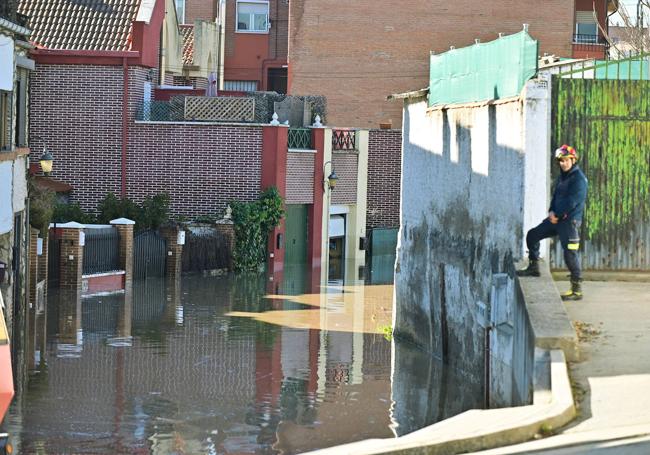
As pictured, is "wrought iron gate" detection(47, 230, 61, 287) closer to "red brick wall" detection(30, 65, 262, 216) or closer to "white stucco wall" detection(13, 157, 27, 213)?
"white stucco wall" detection(13, 157, 27, 213)

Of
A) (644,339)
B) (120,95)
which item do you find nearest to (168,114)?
(120,95)

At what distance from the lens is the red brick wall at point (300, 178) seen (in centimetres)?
4550

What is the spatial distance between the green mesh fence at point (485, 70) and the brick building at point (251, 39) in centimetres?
4146

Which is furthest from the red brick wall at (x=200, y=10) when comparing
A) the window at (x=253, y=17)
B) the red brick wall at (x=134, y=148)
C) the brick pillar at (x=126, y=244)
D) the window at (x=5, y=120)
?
the window at (x=5, y=120)

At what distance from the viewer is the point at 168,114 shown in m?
43.3

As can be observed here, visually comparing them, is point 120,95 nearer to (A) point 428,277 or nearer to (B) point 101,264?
(B) point 101,264

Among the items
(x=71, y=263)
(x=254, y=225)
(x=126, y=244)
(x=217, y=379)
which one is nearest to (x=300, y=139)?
(x=254, y=225)

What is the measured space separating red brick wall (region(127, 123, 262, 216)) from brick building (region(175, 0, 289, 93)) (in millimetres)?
22929

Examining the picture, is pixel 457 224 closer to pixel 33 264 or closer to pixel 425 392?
pixel 425 392

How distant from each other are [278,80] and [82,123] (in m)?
25.0

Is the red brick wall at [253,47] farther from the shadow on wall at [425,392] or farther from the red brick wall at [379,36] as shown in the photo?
the shadow on wall at [425,392]

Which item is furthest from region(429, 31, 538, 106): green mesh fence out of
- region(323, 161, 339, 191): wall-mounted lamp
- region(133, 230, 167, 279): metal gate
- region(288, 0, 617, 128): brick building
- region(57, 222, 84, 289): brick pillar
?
region(288, 0, 617, 128): brick building

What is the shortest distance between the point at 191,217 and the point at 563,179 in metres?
26.2

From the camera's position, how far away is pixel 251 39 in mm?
66375
